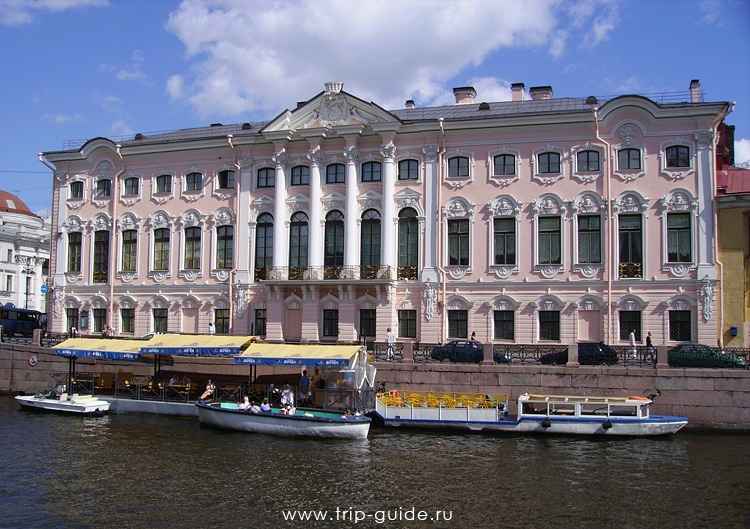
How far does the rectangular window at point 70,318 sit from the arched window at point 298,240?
43.7 ft

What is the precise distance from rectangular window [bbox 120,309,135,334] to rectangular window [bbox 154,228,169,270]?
2936 mm

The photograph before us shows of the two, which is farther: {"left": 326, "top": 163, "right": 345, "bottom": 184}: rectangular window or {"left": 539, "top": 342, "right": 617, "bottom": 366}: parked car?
{"left": 326, "top": 163, "right": 345, "bottom": 184}: rectangular window

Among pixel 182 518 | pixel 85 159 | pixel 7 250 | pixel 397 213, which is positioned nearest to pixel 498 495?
pixel 182 518

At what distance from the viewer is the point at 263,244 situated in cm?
3869

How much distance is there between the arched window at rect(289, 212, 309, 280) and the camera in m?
37.9

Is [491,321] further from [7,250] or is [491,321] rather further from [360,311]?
[7,250]

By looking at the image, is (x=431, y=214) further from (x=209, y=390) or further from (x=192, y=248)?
(x=209, y=390)

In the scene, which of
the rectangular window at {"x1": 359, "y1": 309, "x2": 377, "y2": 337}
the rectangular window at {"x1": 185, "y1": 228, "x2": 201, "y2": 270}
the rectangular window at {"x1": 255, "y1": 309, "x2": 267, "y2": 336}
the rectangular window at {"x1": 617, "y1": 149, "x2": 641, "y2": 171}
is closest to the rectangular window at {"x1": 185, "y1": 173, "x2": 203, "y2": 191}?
the rectangular window at {"x1": 185, "y1": 228, "x2": 201, "y2": 270}

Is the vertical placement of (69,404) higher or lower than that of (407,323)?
lower

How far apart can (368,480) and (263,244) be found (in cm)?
2183

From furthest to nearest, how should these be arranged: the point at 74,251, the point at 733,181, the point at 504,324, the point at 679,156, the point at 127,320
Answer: the point at 74,251
the point at 127,320
the point at 733,181
the point at 504,324
the point at 679,156

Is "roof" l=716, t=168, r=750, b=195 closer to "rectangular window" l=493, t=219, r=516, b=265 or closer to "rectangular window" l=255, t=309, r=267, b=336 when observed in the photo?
"rectangular window" l=493, t=219, r=516, b=265

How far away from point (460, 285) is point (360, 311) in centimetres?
516

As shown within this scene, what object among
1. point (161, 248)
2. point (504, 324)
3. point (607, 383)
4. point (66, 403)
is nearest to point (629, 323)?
point (504, 324)
